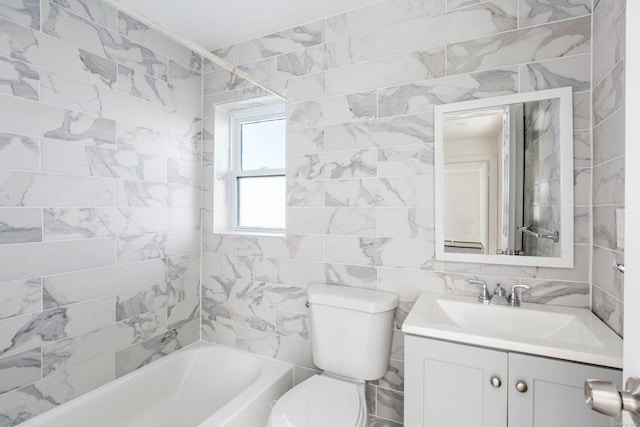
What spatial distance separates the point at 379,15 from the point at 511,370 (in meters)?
1.71

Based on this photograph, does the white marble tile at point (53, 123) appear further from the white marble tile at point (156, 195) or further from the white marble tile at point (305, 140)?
the white marble tile at point (305, 140)

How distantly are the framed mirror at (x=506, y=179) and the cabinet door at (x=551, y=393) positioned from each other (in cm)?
53

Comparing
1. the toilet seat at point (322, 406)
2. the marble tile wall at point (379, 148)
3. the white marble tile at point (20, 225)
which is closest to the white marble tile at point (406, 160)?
the marble tile wall at point (379, 148)

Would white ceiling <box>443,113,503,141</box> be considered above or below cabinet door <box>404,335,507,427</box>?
above

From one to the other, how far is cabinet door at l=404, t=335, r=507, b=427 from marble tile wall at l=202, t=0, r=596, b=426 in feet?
1.54

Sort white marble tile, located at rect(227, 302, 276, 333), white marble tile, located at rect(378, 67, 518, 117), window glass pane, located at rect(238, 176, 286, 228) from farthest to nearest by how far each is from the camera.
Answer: window glass pane, located at rect(238, 176, 286, 228) → white marble tile, located at rect(227, 302, 276, 333) → white marble tile, located at rect(378, 67, 518, 117)

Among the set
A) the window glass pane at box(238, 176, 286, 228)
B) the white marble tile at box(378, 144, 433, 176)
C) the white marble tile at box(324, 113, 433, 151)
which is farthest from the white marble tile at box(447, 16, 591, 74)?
the window glass pane at box(238, 176, 286, 228)

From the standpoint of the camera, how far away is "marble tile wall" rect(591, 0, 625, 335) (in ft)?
3.40

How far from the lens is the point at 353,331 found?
1499 millimetres

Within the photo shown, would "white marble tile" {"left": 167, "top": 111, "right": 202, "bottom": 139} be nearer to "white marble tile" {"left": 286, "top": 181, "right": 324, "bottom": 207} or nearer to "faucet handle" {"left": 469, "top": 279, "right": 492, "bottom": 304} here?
"white marble tile" {"left": 286, "top": 181, "right": 324, "bottom": 207}

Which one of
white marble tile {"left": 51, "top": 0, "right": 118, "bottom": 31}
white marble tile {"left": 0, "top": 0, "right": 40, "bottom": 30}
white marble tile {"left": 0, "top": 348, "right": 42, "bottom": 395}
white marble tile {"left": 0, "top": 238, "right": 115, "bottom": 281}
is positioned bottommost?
white marble tile {"left": 0, "top": 348, "right": 42, "bottom": 395}

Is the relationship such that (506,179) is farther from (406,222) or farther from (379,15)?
(379,15)

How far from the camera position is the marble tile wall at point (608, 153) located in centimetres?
104

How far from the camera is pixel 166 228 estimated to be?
6.48 ft
